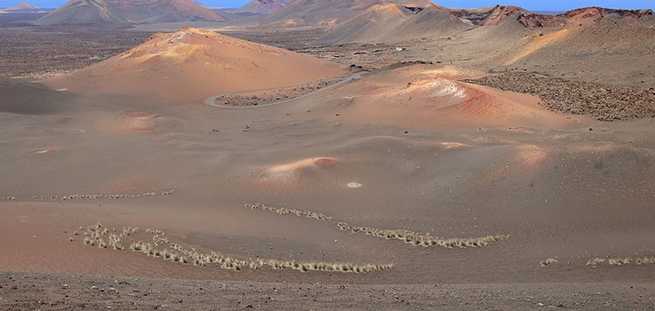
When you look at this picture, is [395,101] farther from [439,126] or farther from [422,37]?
[422,37]

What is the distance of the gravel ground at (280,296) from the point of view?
28.2ft

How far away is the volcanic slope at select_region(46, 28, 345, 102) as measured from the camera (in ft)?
156

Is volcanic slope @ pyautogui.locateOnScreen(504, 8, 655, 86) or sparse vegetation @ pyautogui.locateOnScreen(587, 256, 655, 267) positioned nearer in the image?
sparse vegetation @ pyautogui.locateOnScreen(587, 256, 655, 267)

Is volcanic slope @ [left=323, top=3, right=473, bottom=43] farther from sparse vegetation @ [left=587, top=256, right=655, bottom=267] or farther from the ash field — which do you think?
sparse vegetation @ [left=587, top=256, right=655, bottom=267]

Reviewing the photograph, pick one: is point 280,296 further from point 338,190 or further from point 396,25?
point 396,25

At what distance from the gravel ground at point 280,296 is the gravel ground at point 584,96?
20912 mm

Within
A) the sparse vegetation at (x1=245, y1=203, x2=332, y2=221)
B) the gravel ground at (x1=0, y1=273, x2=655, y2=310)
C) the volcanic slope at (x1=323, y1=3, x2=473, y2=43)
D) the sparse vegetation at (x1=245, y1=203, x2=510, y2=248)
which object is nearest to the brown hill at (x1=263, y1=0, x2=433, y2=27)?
the volcanic slope at (x1=323, y1=3, x2=473, y2=43)

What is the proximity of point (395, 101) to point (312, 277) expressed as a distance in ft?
73.3

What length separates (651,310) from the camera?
31.4 feet

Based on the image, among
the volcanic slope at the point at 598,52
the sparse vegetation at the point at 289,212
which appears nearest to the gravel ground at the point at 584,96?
the volcanic slope at the point at 598,52

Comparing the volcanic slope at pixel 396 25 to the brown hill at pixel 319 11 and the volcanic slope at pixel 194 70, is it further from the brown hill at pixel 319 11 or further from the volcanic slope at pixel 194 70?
the volcanic slope at pixel 194 70

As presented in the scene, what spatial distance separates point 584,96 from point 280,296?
29.5m

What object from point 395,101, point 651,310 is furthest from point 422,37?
point 651,310

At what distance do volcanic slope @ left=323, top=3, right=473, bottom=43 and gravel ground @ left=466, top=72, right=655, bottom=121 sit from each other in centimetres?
5506
